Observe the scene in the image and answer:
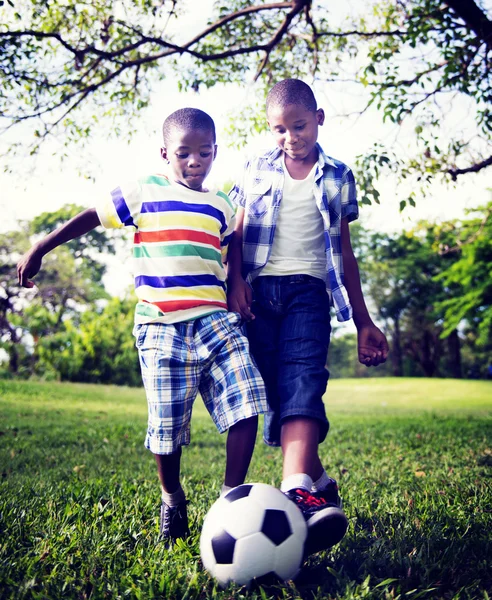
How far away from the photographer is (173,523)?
108 inches

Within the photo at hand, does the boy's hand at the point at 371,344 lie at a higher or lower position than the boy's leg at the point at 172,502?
higher

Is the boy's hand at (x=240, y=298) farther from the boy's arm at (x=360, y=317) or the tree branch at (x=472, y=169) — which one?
the tree branch at (x=472, y=169)

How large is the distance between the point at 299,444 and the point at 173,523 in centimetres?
68

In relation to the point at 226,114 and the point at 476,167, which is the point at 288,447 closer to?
the point at 476,167

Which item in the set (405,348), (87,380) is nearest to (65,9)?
(87,380)

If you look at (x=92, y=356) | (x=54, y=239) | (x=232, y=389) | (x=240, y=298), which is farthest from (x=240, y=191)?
(x=92, y=356)

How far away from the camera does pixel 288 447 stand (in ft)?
8.77

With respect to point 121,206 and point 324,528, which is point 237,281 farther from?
point 324,528

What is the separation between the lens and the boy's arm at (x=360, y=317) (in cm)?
310

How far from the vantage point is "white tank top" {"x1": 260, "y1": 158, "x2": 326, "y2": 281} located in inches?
121

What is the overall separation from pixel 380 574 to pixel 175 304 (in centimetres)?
140

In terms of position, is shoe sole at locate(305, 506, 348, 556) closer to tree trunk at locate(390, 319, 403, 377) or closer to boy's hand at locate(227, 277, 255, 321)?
boy's hand at locate(227, 277, 255, 321)

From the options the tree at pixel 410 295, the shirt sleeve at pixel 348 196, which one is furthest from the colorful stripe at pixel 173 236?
the tree at pixel 410 295

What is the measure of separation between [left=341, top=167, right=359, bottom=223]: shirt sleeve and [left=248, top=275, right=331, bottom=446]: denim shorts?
1.27 feet
